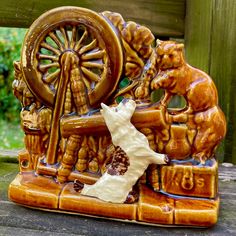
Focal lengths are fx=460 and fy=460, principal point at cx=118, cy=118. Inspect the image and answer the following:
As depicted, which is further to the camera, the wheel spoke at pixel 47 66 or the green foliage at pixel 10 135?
the green foliage at pixel 10 135

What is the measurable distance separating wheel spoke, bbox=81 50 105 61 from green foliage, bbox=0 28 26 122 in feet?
6.99

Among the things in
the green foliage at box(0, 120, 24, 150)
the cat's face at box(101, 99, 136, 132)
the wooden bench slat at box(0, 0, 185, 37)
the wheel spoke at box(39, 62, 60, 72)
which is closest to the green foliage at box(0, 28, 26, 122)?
the green foliage at box(0, 120, 24, 150)

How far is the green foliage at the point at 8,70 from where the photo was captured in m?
3.13

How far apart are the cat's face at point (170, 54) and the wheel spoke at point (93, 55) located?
0.13 m

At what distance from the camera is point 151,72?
1.00 m

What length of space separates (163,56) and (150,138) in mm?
179

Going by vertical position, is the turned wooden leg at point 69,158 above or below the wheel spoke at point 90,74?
below

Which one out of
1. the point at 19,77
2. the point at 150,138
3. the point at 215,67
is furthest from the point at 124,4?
the point at 150,138

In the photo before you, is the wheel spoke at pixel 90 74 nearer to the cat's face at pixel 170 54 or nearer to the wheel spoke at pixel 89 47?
the wheel spoke at pixel 89 47

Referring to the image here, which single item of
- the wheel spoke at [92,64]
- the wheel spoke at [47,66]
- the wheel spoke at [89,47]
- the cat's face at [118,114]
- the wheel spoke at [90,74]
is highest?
the wheel spoke at [89,47]

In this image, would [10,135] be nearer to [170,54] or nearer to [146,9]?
[146,9]

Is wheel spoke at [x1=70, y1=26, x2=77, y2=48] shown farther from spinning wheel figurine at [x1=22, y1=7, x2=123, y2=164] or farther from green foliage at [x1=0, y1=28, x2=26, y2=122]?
green foliage at [x1=0, y1=28, x2=26, y2=122]

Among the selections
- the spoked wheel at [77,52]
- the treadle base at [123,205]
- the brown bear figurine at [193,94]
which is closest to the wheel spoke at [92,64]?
the spoked wheel at [77,52]

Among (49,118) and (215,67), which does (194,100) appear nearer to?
(49,118)
